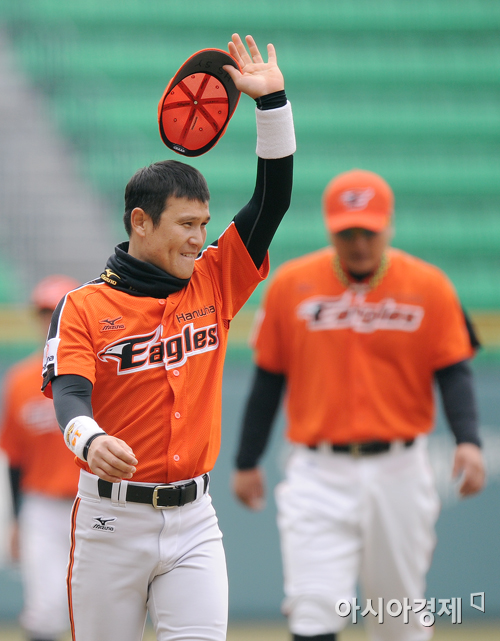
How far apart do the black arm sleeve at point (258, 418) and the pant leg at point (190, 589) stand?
150 centimetres

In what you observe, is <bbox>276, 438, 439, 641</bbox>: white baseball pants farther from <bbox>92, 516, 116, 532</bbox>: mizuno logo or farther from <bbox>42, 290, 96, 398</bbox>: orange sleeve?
<bbox>42, 290, 96, 398</bbox>: orange sleeve

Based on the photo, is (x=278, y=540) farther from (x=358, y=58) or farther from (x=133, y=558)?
(x=358, y=58)

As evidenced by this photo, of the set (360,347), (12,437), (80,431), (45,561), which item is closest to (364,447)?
(360,347)

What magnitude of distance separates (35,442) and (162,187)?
2.91 meters

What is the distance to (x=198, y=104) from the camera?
9.12 feet

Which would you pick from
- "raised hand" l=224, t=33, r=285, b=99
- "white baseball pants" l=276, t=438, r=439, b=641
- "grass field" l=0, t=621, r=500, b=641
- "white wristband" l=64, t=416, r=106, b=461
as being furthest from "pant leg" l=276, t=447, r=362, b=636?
"grass field" l=0, t=621, r=500, b=641

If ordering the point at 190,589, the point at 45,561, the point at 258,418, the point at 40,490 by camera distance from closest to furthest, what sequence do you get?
the point at 190,589 < the point at 258,418 < the point at 45,561 < the point at 40,490

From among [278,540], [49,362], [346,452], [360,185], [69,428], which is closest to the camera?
[69,428]

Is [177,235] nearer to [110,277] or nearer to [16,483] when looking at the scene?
[110,277]

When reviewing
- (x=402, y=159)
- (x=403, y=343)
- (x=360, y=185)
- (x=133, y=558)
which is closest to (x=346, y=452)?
(x=403, y=343)

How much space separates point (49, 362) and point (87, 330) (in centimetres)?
14

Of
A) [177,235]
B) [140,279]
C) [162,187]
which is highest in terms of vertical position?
[162,187]

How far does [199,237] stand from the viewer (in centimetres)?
263

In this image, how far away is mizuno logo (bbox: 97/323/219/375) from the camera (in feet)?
8.50
